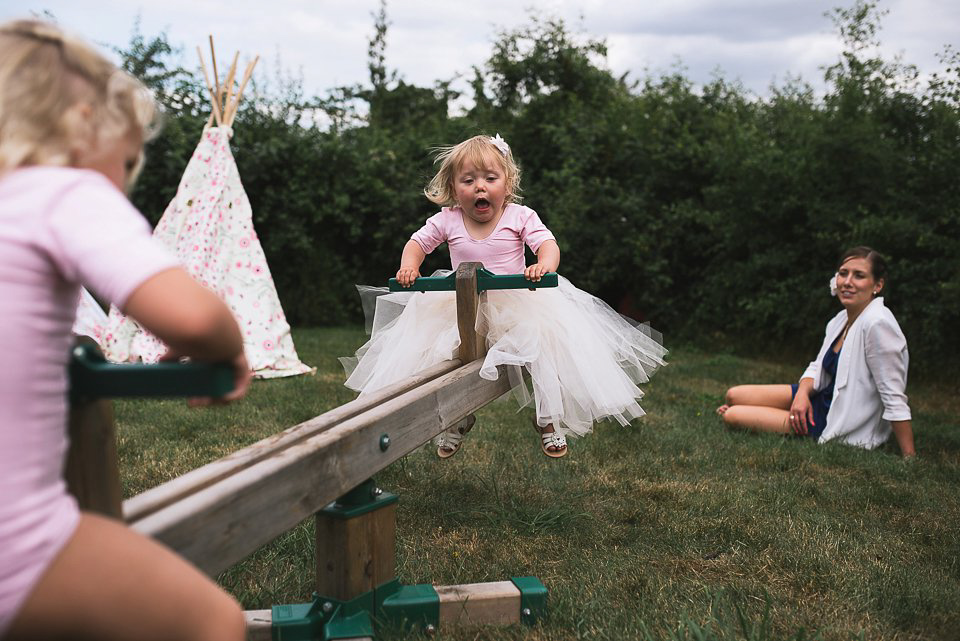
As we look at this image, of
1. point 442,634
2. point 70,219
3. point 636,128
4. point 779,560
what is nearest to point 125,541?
point 70,219

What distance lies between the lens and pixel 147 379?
1364 mm

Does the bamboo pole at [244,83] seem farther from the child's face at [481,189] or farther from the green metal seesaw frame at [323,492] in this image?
the green metal seesaw frame at [323,492]

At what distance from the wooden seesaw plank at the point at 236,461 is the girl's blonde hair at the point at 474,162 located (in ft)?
4.60

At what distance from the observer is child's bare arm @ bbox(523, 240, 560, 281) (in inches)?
126

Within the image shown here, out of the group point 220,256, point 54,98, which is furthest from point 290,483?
point 220,256

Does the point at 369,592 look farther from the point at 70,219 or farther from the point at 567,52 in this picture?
the point at 567,52

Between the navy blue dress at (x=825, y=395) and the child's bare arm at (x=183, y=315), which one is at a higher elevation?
the child's bare arm at (x=183, y=315)

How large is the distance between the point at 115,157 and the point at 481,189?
8.36ft

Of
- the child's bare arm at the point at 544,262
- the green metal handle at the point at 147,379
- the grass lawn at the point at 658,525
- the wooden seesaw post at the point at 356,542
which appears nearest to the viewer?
the green metal handle at the point at 147,379

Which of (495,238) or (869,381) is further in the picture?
(869,381)

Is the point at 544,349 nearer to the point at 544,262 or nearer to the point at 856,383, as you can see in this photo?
the point at 544,262

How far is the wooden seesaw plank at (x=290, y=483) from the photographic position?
61.7 inches

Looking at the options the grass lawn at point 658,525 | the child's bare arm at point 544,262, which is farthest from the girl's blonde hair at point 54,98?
the child's bare arm at point 544,262

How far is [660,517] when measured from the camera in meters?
3.78
